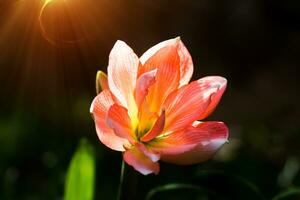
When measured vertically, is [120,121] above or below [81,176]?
above

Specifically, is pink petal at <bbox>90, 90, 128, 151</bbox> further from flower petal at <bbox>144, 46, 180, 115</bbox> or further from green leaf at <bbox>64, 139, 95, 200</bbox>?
green leaf at <bbox>64, 139, 95, 200</bbox>

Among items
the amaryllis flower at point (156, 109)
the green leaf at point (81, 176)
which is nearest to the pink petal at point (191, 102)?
the amaryllis flower at point (156, 109)

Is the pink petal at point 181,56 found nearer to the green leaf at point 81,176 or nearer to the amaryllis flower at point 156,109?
the amaryllis flower at point 156,109

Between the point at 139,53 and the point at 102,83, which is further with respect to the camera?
the point at 139,53

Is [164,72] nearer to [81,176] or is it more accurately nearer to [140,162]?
[140,162]

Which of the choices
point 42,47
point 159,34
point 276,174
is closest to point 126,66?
point 276,174

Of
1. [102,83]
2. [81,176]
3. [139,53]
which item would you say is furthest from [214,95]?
[139,53]

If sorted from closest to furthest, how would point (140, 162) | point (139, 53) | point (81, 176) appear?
1. point (140, 162)
2. point (81, 176)
3. point (139, 53)
